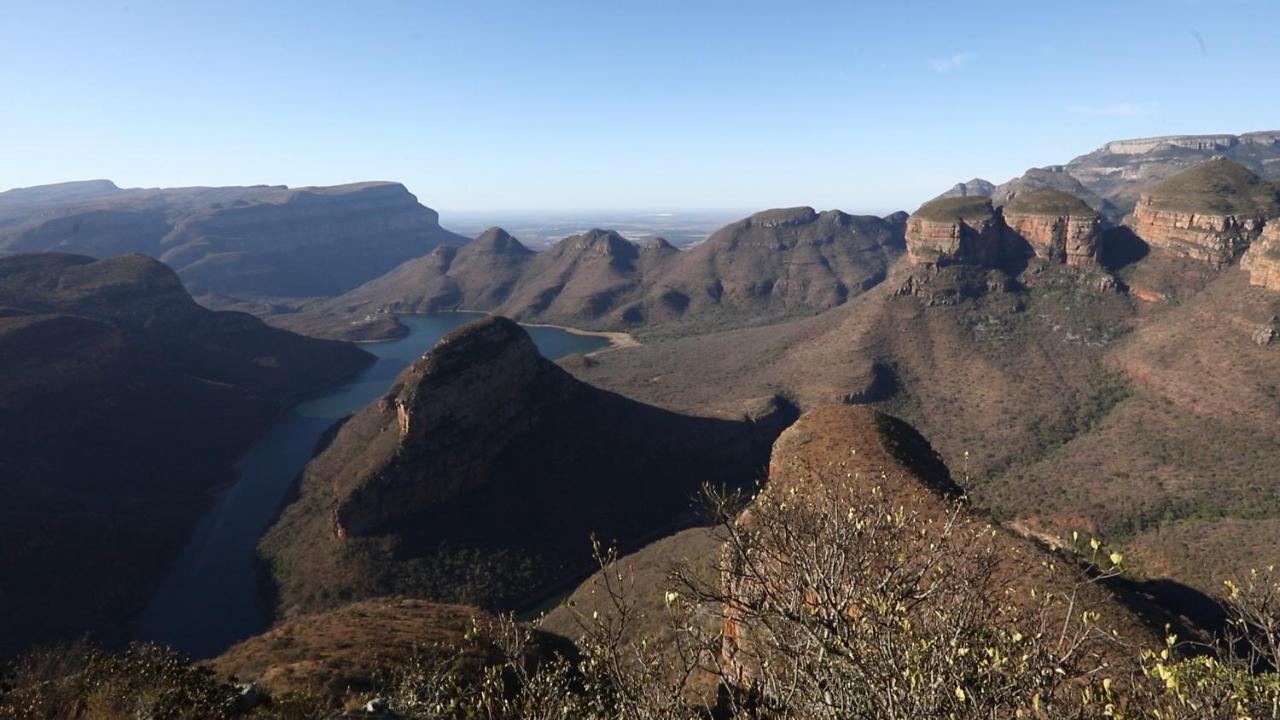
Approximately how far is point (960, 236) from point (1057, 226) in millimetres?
15329

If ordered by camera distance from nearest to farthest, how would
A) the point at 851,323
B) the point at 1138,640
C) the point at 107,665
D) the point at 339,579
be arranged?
the point at 107,665 < the point at 1138,640 < the point at 339,579 < the point at 851,323

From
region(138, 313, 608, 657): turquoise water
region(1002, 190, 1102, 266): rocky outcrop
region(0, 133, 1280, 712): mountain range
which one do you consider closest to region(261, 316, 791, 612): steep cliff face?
region(0, 133, 1280, 712): mountain range

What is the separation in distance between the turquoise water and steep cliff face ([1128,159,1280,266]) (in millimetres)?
130897

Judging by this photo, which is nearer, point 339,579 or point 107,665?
point 107,665

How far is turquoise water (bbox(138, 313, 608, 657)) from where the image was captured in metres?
50.9

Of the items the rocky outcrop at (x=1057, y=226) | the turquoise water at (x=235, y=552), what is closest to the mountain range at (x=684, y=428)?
the rocky outcrop at (x=1057, y=226)

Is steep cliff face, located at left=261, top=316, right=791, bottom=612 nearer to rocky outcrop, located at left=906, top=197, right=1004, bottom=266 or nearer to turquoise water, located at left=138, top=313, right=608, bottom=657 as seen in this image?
turquoise water, located at left=138, top=313, right=608, bottom=657

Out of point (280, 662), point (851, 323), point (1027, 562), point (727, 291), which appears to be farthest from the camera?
point (727, 291)

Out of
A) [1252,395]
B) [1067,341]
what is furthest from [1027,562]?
[1067,341]

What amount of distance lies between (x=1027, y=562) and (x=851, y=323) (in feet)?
280

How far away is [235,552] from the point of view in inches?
2456

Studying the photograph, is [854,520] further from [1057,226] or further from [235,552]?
[1057,226]

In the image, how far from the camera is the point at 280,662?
29250 mm

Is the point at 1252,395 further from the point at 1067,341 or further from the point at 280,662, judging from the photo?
the point at 280,662
